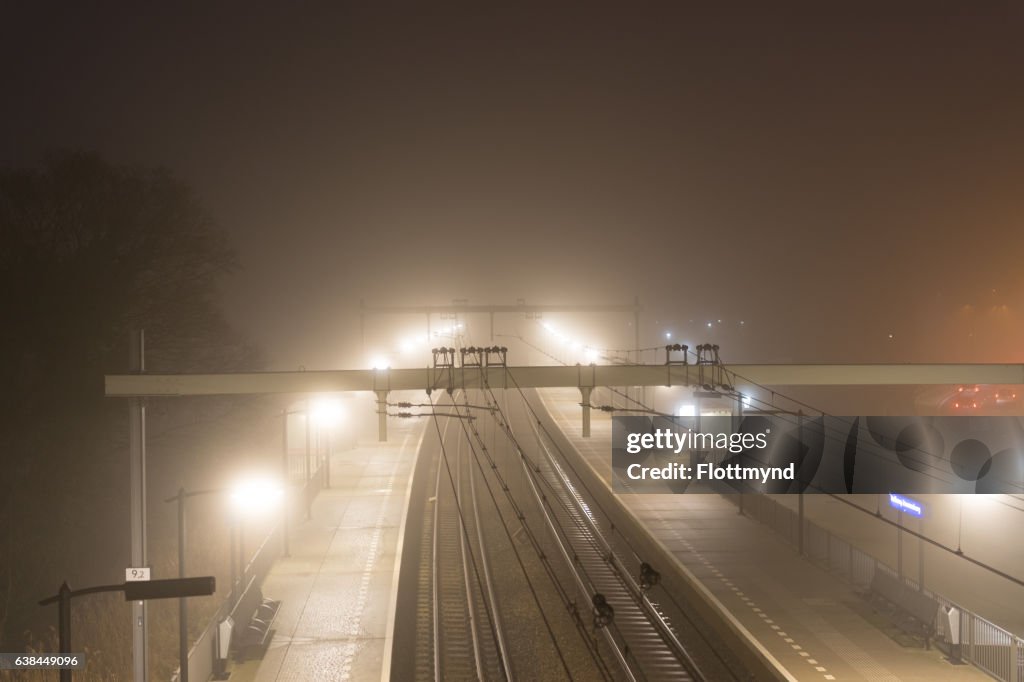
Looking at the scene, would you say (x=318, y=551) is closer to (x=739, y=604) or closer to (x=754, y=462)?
(x=739, y=604)

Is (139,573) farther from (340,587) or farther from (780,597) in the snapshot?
(780,597)

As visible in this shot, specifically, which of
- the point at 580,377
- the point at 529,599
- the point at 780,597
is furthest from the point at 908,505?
the point at 580,377

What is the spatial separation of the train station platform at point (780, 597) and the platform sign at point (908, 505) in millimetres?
2128

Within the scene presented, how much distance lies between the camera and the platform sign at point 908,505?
16.7 metres

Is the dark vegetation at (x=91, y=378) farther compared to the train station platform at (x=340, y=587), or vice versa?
the dark vegetation at (x=91, y=378)

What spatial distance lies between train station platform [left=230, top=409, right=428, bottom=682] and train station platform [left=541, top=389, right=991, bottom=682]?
6719 millimetres

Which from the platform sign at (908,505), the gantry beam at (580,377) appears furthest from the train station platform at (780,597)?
the gantry beam at (580,377)

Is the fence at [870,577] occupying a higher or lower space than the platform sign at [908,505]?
lower

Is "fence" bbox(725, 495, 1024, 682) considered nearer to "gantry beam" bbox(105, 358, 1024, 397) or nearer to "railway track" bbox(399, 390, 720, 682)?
"gantry beam" bbox(105, 358, 1024, 397)

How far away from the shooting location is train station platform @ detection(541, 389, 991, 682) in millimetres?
14161

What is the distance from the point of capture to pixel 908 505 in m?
17.1

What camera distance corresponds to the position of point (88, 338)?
18.7 meters

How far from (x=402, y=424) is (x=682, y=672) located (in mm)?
36072

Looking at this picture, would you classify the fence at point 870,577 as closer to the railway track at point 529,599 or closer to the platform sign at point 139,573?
the railway track at point 529,599
